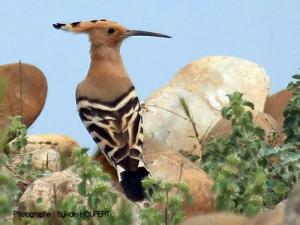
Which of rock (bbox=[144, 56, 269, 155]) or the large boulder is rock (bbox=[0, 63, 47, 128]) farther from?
the large boulder

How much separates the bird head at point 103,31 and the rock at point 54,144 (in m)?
1.01

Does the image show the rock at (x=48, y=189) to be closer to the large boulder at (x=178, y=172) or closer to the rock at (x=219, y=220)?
the large boulder at (x=178, y=172)

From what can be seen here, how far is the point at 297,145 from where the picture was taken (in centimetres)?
649

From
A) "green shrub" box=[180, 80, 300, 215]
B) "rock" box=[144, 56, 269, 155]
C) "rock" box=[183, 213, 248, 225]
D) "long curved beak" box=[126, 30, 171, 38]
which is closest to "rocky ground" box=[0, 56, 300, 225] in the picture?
"rock" box=[144, 56, 269, 155]

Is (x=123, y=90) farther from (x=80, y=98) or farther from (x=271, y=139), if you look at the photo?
(x=271, y=139)

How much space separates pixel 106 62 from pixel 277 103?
10.6ft


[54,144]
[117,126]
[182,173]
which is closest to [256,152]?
[182,173]

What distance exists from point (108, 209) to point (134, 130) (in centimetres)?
393

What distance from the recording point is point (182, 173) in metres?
6.27

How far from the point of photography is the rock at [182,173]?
226 inches

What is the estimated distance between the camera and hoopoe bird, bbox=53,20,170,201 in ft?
24.4

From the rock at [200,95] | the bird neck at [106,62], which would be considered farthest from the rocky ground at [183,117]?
the bird neck at [106,62]

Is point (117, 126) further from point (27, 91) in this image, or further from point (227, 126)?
point (27, 91)

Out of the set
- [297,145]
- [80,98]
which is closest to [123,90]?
[80,98]
